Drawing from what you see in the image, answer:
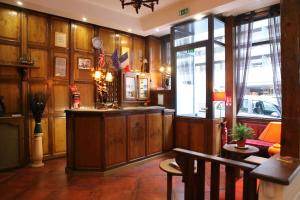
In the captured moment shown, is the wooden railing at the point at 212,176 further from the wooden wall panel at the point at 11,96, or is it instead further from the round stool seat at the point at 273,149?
the wooden wall panel at the point at 11,96

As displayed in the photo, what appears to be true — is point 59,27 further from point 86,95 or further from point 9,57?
point 86,95

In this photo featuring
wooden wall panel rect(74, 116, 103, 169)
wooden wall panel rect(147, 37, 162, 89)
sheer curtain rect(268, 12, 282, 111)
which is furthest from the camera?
wooden wall panel rect(147, 37, 162, 89)

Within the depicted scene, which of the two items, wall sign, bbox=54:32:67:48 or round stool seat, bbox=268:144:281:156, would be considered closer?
round stool seat, bbox=268:144:281:156

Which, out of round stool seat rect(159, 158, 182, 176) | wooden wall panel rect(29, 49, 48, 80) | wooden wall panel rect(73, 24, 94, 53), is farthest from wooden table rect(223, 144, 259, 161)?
wooden wall panel rect(29, 49, 48, 80)

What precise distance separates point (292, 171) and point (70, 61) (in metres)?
4.91

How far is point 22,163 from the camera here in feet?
14.8

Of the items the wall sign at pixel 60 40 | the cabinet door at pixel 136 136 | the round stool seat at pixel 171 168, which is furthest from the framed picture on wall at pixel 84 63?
the round stool seat at pixel 171 168

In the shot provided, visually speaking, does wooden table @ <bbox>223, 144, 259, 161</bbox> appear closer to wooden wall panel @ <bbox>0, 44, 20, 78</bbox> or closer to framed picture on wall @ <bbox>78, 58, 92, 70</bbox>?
framed picture on wall @ <bbox>78, 58, 92, 70</bbox>

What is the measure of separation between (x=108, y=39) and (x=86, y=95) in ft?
5.43

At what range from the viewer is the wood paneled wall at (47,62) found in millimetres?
4422

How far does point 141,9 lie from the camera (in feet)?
17.9

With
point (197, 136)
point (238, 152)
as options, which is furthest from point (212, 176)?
point (197, 136)

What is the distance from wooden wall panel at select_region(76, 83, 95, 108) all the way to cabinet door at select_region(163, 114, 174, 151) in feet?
6.39

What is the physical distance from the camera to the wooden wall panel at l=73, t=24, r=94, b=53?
531cm
